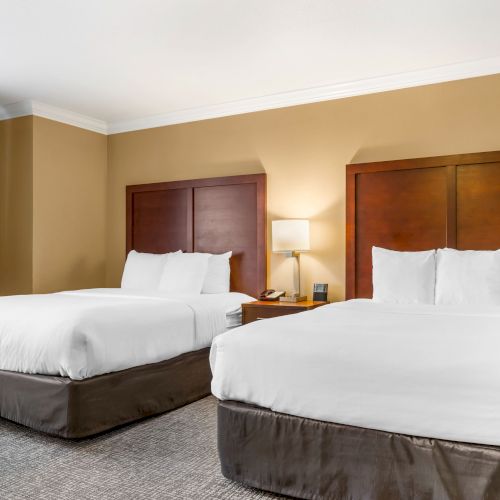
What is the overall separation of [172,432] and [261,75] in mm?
2948

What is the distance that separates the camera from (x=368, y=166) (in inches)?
177

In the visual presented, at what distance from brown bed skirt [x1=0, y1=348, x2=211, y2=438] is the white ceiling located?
2292mm

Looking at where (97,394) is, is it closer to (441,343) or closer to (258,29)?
(441,343)

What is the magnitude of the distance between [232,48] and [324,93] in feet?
3.90

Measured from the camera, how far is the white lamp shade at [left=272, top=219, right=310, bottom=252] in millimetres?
4582

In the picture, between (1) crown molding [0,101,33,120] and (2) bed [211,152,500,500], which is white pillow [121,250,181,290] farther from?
(2) bed [211,152,500,500]

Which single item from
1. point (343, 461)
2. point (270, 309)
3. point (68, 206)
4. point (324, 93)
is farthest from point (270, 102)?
point (343, 461)

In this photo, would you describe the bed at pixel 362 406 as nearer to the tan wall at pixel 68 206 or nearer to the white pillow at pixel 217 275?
the white pillow at pixel 217 275

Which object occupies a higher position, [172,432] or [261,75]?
[261,75]

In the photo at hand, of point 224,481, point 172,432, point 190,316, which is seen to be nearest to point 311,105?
point 190,316

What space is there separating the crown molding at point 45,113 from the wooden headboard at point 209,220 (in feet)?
2.89

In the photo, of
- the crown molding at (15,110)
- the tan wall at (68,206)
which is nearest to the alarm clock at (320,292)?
the tan wall at (68,206)

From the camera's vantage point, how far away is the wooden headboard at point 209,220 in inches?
200

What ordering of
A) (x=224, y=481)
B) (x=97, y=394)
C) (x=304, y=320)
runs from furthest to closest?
(x=97, y=394) < (x=304, y=320) < (x=224, y=481)
